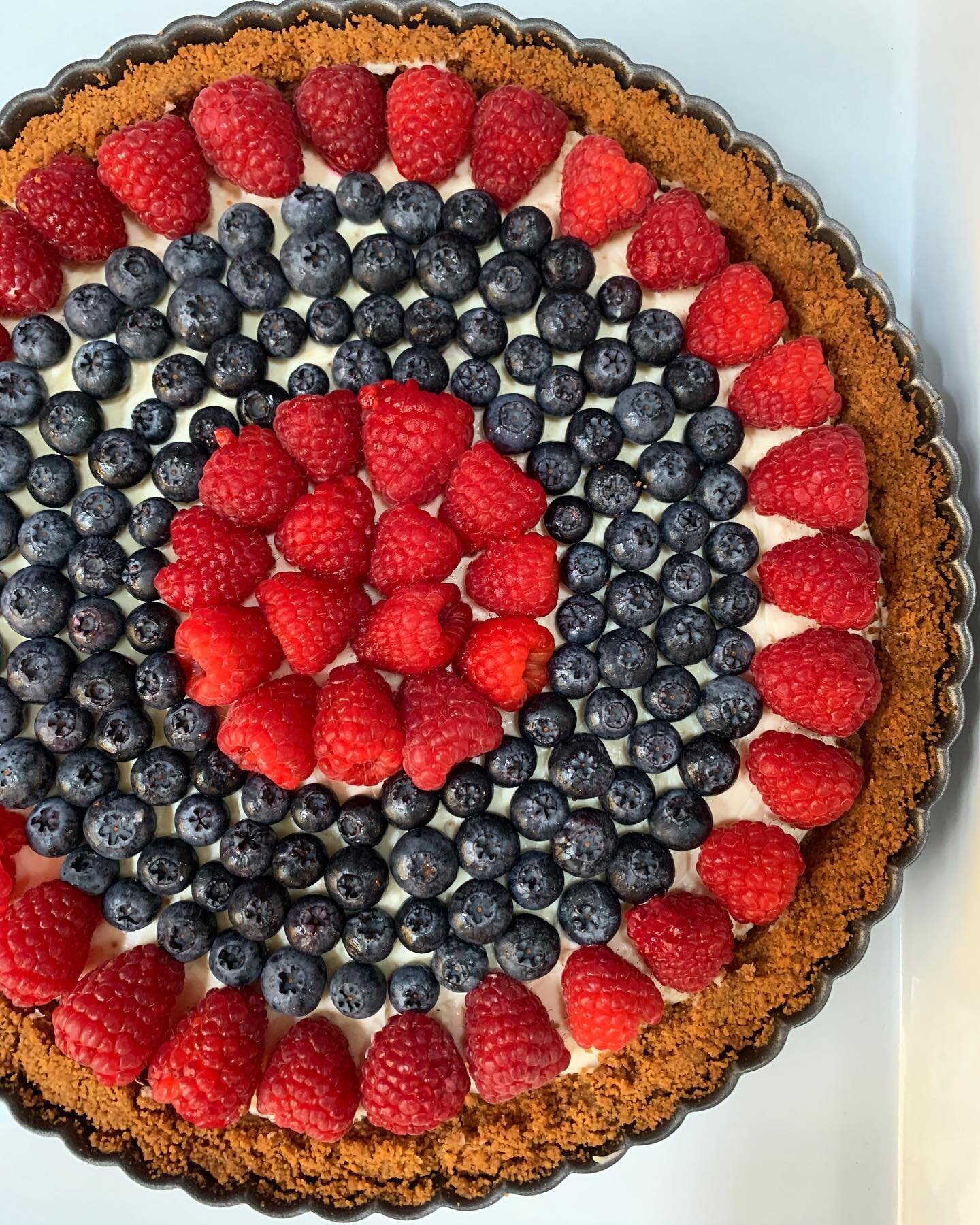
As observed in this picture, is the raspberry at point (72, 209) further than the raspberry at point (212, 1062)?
Yes

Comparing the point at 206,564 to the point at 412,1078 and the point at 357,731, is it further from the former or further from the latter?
the point at 412,1078

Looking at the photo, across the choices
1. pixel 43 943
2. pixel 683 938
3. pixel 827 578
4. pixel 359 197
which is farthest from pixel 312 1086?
pixel 359 197

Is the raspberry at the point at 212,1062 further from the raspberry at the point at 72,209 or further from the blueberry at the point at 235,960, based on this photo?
the raspberry at the point at 72,209

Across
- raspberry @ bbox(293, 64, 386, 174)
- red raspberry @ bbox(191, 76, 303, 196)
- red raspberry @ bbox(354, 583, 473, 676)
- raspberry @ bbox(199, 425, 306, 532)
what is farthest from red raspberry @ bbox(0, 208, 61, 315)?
red raspberry @ bbox(354, 583, 473, 676)

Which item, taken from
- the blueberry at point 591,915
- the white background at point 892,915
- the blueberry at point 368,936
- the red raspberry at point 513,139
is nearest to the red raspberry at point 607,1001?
the blueberry at point 591,915

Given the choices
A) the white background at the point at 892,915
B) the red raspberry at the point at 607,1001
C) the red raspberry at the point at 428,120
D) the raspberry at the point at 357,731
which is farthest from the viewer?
the white background at the point at 892,915

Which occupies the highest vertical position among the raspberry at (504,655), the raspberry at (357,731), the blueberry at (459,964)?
the raspberry at (504,655)

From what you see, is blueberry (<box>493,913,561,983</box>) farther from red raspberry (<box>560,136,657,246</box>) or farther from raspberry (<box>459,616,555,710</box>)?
red raspberry (<box>560,136,657,246</box>)
